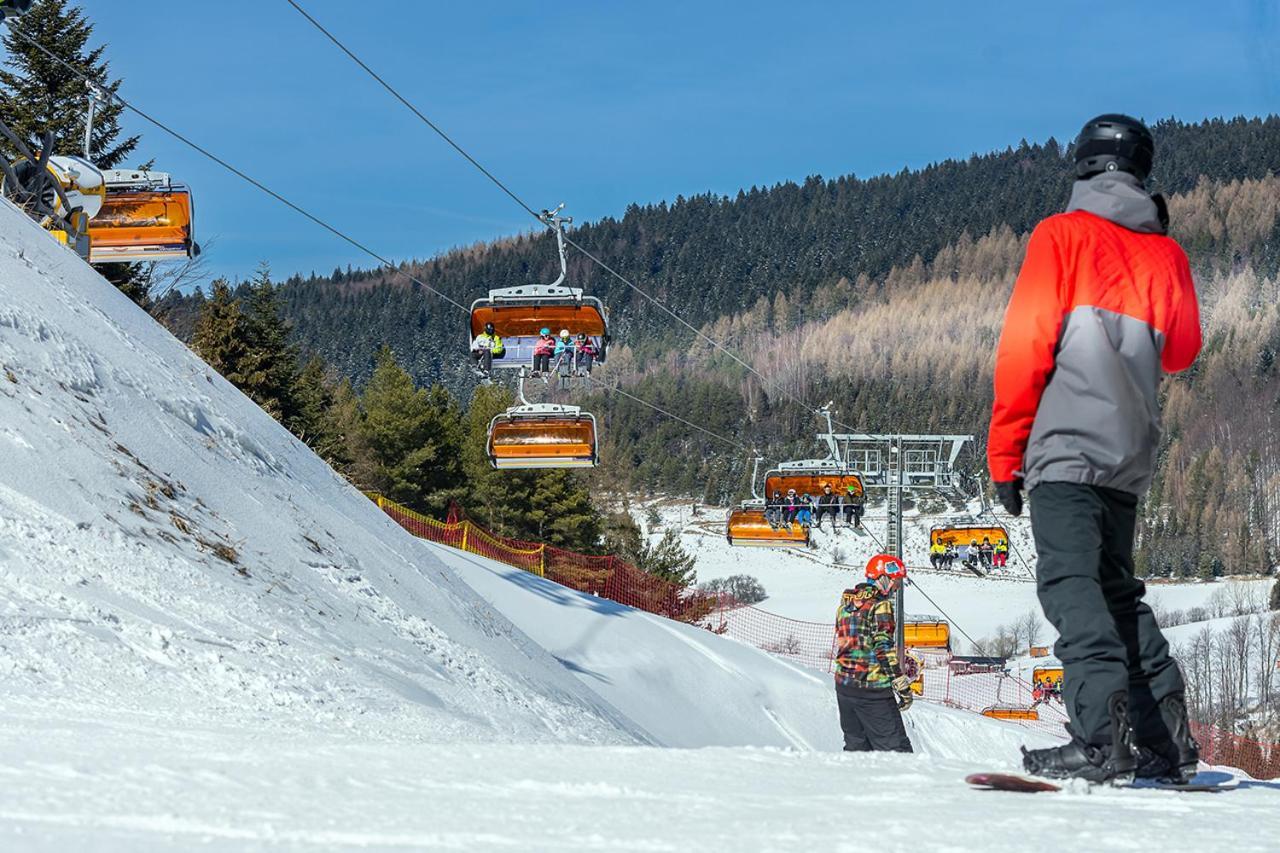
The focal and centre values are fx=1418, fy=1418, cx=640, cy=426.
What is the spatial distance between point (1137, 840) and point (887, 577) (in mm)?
6250

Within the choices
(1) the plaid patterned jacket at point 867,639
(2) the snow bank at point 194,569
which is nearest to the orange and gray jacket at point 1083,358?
(2) the snow bank at point 194,569

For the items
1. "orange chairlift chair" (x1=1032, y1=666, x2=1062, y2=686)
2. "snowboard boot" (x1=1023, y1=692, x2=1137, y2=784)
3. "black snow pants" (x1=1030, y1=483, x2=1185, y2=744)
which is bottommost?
"orange chairlift chair" (x1=1032, y1=666, x2=1062, y2=686)

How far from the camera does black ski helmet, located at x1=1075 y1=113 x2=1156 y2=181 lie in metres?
4.10

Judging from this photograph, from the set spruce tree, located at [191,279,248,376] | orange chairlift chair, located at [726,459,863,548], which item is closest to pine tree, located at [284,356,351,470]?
spruce tree, located at [191,279,248,376]

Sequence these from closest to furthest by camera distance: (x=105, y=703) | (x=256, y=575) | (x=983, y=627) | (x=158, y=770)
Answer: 1. (x=158, y=770)
2. (x=105, y=703)
3. (x=256, y=575)
4. (x=983, y=627)

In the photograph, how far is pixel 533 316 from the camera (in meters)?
19.8

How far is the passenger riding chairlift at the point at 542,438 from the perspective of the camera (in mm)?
21000

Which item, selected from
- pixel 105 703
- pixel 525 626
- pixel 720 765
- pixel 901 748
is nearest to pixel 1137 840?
pixel 720 765

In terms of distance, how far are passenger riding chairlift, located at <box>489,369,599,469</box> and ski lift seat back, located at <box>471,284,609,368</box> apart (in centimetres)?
98

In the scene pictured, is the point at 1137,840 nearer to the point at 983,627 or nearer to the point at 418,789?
the point at 418,789

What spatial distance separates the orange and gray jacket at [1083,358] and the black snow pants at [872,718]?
4752 millimetres

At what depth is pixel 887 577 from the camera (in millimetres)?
8836

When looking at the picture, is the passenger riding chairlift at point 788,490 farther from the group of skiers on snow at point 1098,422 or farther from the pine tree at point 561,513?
the group of skiers on snow at point 1098,422

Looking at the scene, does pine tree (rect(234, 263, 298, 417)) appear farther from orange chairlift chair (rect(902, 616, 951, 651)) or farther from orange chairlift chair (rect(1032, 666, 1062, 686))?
orange chairlift chair (rect(1032, 666, 1062, 686))
